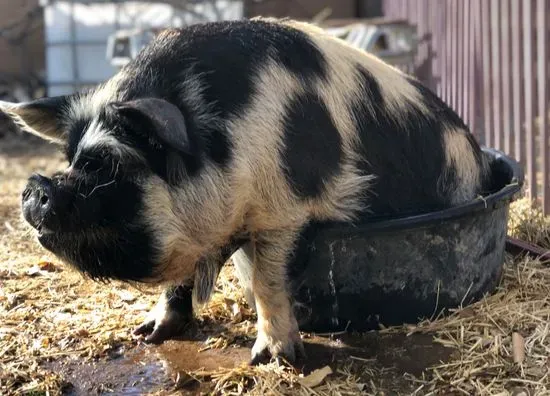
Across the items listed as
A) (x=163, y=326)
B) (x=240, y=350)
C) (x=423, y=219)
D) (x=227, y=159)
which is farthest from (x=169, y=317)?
(x=423, y=219)

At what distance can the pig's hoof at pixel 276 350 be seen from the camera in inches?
118

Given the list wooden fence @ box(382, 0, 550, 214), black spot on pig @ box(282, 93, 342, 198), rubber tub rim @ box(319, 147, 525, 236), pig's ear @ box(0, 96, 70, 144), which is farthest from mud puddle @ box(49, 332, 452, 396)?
wooden fence @ box(382, 0, 550, 214)

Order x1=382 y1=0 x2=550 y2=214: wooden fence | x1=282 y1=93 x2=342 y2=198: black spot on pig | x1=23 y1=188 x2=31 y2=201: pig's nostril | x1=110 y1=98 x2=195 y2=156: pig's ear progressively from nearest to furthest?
x1=110 y1=98 x2=195 y2=156: pig's ear < x1=23 y1=188 x2=31 y2=201: pig's nostril < x1=282 y1=93 x2=342 y2=198: black spot on pig < x1=382 y1=0 x2=550 y2=214: wooden fence

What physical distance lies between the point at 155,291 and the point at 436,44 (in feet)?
13.3

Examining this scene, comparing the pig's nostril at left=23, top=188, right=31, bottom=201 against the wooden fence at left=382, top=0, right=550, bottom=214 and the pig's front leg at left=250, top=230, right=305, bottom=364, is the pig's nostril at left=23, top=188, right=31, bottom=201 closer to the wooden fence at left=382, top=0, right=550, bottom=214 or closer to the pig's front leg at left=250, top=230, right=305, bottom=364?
the pig's front leg at left=250, top=230, right=305, bottom=364

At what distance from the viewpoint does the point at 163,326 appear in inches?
133

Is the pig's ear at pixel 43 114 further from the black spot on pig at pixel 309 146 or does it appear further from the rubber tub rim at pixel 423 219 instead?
the rubber tub rim at pixel 423 219

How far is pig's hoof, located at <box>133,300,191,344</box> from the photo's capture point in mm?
3363

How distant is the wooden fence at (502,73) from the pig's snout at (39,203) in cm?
270

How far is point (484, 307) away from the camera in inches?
130

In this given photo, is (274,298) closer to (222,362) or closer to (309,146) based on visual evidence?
(222,362)

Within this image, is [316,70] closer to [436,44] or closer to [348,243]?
[348,243]

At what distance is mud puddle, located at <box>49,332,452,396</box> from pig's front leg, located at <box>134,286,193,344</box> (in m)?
0.06

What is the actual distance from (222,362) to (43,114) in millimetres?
1122
